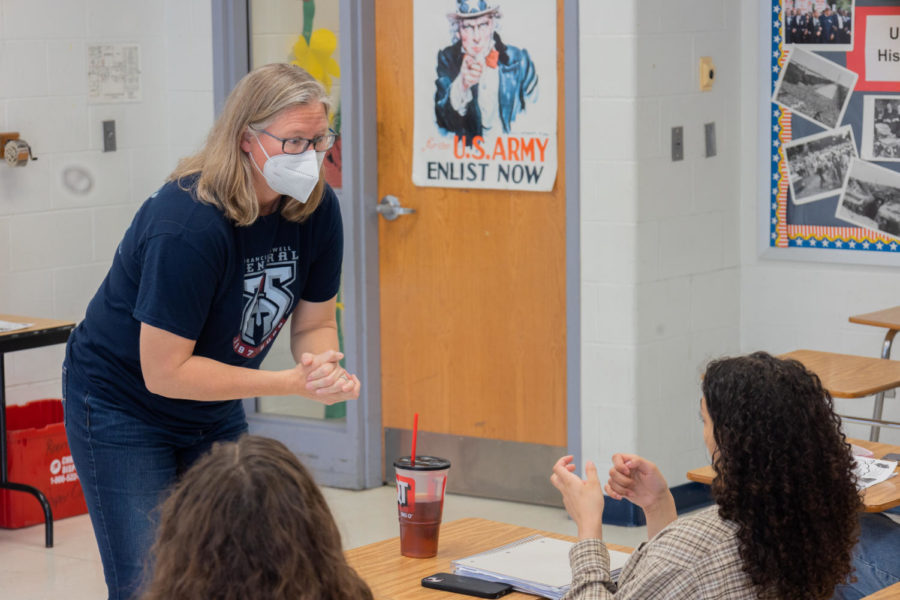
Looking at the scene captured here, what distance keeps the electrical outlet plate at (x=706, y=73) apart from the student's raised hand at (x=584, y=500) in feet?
8.42

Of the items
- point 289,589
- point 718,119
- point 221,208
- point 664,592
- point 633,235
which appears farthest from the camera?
point 718,119

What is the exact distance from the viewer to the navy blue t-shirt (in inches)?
83.1

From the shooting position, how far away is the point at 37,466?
4371mm

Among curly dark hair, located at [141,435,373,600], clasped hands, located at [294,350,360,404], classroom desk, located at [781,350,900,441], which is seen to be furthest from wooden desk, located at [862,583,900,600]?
classroom desk, located at [781,350,900,441]

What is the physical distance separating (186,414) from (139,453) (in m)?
0.11

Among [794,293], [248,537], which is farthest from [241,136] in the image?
[794,293]

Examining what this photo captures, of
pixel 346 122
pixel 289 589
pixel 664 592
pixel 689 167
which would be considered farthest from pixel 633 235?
pixel 289 589

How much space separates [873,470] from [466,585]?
1.11 metres

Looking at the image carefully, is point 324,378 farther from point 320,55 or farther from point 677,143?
point 320,55

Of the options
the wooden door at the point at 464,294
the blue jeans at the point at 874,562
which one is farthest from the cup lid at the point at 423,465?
the wooden door at the point at 464,294

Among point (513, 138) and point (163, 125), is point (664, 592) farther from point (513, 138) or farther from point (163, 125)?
point (163, 125)

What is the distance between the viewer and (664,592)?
5.88ft

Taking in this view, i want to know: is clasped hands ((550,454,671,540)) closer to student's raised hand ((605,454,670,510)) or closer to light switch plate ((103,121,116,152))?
student's raised hand ((605,454,670,510))

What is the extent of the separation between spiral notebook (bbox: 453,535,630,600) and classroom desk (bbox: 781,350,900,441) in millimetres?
1355
